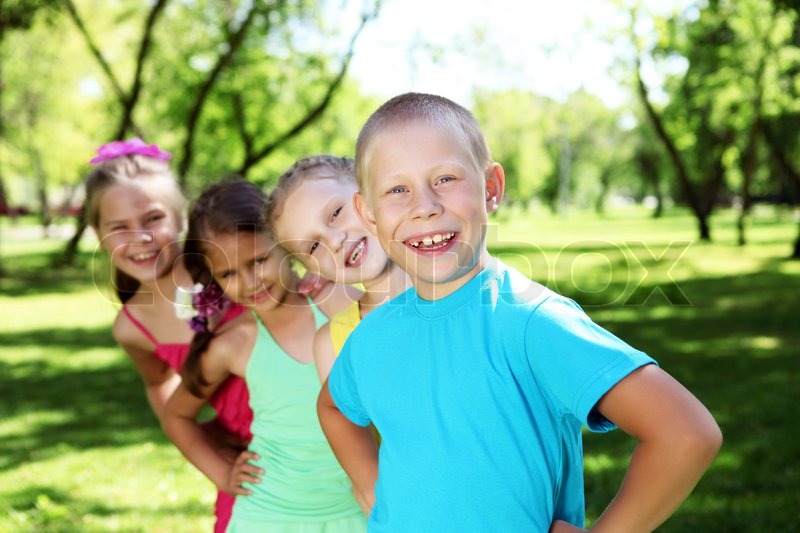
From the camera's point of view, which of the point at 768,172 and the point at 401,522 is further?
the point at 768,172

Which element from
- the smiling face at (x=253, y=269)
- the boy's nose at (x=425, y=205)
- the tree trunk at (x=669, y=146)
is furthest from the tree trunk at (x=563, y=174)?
the boy's nose at (x=425, y=205)

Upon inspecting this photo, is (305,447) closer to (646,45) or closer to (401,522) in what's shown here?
(401,522)

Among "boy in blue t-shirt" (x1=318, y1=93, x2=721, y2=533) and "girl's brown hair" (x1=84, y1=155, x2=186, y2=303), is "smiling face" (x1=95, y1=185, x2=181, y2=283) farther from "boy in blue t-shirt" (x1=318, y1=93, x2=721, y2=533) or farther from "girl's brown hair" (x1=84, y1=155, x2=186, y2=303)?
"boy in blue t-shirt" (x1=318, y1=93, x2=721, y2=533)

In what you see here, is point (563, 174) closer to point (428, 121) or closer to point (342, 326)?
point (342, 326)

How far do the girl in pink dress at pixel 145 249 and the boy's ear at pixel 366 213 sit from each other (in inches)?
56.6

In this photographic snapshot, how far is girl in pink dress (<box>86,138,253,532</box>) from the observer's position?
3.11 metres

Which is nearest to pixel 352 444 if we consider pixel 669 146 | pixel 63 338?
pixel 63 338

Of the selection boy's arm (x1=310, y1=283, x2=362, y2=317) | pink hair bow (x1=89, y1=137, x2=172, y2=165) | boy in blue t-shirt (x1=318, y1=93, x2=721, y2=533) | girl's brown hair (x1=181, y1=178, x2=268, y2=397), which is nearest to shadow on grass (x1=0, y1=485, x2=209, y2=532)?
pink hair bow (x1=89, y1=137, x2=172, y2=165)

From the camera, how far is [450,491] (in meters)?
1.49

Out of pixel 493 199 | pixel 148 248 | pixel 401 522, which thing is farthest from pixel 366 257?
pixel 148 248

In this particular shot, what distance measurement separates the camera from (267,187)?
3.12 meters

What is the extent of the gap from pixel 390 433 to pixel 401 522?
17 centimetres

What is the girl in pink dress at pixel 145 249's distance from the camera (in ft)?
10.2

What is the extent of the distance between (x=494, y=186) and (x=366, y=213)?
0.93 feet
